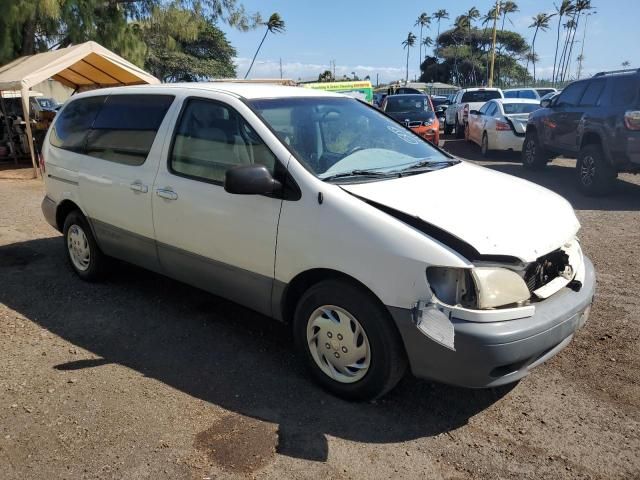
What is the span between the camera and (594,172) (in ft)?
29.2

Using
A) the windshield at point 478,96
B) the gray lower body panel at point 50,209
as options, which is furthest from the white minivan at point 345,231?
the windshield at point 478,96

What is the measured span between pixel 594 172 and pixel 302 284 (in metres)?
7.27

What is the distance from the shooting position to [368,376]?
3.09m

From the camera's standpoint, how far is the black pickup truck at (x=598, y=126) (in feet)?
27.1

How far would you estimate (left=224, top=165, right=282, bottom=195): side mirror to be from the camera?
10.4 ft

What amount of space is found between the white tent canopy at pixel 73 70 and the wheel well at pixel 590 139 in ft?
32.8

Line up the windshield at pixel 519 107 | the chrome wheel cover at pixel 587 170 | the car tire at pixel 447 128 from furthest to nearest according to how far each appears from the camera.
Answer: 1. the car tire at pixel 447 128
2. the windshield at pixel 519 107
3. the chrome wheel cover at pixel 587 170

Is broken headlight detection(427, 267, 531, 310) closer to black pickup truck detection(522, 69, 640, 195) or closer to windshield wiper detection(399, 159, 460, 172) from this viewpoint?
windshield wiper detection(399, 159, 460, 172)

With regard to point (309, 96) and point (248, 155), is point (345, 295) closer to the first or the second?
point (248, 155)

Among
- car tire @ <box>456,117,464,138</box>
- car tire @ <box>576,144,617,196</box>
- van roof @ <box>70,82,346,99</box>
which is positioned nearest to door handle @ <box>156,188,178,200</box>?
van roof @ <box>70,82,346,99</box>

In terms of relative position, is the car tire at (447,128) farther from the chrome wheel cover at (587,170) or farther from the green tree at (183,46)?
the chrome wheel cover at (587,170)

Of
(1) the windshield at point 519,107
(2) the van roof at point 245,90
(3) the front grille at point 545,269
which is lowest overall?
(3) the front grille at point 545,269

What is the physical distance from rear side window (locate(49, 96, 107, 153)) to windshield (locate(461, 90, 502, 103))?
16.8 meters

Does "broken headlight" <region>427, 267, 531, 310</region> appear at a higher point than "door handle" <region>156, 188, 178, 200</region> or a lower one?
lower
